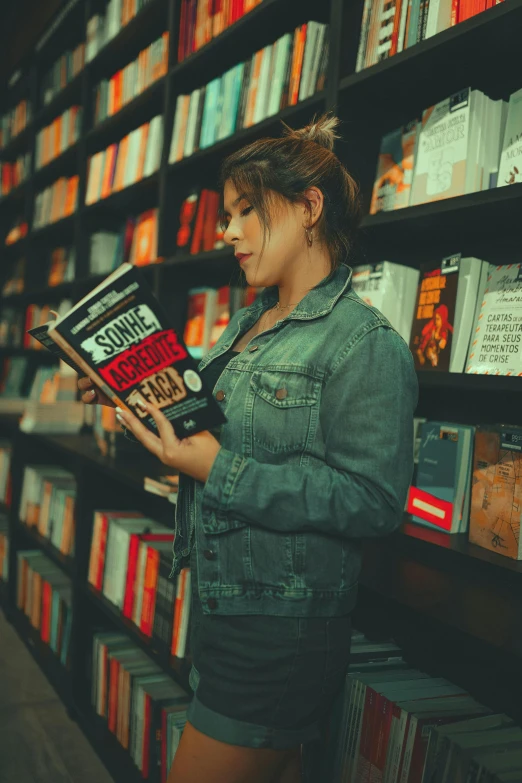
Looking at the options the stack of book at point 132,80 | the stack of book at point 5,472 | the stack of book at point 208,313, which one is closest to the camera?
the stack of book at point 208,313

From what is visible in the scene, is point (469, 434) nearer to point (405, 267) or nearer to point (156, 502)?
point (405, 267)

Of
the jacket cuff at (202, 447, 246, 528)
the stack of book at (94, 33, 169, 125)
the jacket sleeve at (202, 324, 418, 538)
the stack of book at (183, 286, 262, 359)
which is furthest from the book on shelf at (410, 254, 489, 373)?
the stack of book at (94, 33, 169, 125)

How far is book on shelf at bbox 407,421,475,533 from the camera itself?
4.10ft

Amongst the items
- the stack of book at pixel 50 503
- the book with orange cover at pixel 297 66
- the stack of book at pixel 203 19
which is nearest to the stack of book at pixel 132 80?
the stack of book at pixel 203 19

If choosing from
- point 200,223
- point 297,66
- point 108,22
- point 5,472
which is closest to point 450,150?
point 297,66

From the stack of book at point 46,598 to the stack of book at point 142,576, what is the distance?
1.22 ft

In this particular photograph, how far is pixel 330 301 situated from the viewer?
0.98 metres

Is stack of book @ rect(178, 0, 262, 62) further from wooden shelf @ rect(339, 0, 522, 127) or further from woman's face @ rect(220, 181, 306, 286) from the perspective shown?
woman's face @ rect(220, 181, 306, 286)

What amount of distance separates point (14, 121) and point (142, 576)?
3324mm

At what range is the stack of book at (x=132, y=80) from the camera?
2.32 meters

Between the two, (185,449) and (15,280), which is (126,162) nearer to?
(15,280)

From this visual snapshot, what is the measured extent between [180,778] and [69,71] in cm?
317

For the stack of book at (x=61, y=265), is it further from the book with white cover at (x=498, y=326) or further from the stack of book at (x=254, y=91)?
the book with white cover at (x=498, y=326)

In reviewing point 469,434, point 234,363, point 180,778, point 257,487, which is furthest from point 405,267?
point 180,778
